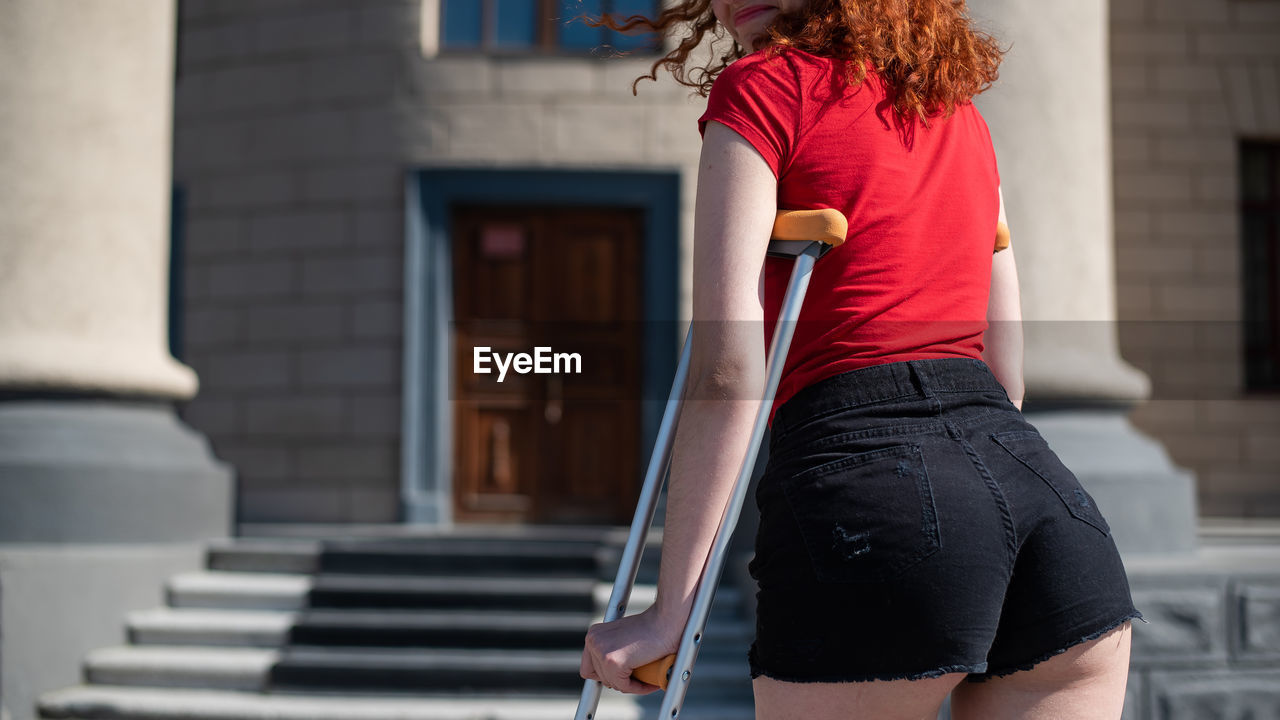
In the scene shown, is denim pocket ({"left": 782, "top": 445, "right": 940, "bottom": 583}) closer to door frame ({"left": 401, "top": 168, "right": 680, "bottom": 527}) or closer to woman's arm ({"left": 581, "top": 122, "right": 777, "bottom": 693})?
woman's arm ({"left": 581, "top": 122, "right": 777, "bottom": 693})

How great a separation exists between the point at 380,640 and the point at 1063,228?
4008mm

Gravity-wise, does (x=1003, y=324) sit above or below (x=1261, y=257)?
below

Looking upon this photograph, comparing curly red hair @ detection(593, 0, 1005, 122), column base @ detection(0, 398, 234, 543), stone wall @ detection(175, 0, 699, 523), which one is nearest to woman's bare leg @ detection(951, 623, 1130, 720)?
curly red hair @ detection(593, 0, 1005, 122)

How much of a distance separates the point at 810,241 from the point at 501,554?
221 inches

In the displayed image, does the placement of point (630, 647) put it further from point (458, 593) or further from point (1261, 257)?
point (1261, 257)

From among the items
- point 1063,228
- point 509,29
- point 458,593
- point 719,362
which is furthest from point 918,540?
point 509,29

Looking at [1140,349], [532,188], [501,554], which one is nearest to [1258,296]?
[1140,349]

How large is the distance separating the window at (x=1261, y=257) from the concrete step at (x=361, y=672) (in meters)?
6.87

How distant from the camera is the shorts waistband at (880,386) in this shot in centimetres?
124

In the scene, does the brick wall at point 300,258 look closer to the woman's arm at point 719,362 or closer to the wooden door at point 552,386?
the wooden door at point 552,386

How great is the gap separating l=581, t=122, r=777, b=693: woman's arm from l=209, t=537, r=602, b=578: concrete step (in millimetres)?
5459

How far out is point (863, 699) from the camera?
1.19 meters

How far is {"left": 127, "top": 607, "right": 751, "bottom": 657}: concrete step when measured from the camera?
5.80 m

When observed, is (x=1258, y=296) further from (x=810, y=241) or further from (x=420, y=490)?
(x=810, y=241)
